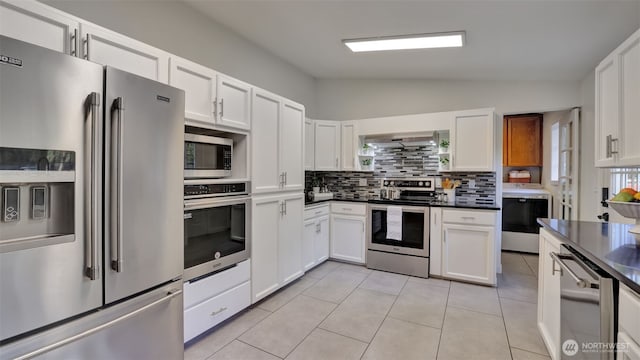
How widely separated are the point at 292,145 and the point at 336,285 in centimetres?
162

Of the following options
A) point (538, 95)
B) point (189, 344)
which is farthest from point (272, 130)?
point (538, 95)

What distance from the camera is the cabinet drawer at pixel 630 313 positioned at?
95cm

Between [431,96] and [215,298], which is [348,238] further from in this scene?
[431,96]

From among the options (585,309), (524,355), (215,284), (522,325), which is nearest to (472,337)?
(524,355)

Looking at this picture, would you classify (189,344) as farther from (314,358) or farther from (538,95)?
(538,95)

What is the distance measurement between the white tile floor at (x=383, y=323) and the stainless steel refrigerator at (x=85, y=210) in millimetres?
713

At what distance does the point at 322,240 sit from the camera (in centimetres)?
386

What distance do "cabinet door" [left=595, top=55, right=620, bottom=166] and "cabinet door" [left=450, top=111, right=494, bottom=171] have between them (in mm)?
1416

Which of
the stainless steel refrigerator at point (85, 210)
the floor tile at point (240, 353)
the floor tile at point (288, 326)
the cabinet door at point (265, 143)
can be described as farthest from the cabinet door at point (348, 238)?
the stainless steel refrigerator at point (85, 210)

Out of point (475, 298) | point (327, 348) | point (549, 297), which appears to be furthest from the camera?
point (475, 298)

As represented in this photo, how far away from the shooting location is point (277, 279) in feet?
9.44

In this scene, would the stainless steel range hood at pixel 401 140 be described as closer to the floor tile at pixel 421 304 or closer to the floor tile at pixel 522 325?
the floor tile at pixel 421 304

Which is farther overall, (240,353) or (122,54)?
(240,353)

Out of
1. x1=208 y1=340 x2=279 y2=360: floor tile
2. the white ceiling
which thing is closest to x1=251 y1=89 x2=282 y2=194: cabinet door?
the white ceiling
